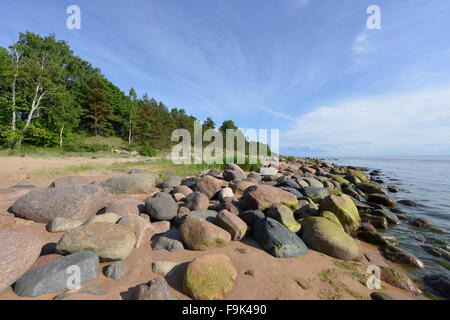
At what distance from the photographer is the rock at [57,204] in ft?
10.4

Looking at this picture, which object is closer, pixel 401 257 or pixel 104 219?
pixel 104 219

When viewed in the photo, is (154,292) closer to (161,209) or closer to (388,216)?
(161,209)

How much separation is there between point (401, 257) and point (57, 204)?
6.74 meters

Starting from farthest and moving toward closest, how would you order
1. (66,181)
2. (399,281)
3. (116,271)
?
(66,181) < (399,281) < (116,271)

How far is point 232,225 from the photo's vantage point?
2.91 metres

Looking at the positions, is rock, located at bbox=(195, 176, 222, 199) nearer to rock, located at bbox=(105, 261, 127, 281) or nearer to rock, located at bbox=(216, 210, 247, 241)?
rock, located at bbox=(216, 210, 247, 241)

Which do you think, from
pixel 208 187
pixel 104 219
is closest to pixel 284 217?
pixel 208 187

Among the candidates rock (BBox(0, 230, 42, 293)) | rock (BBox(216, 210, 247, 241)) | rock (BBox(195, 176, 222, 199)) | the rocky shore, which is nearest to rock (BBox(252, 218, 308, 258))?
the rocky shore

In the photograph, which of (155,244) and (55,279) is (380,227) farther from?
(55,279)

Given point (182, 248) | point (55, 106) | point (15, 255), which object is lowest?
point (182, 248)

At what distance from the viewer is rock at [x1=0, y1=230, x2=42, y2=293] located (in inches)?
A: 66.7
